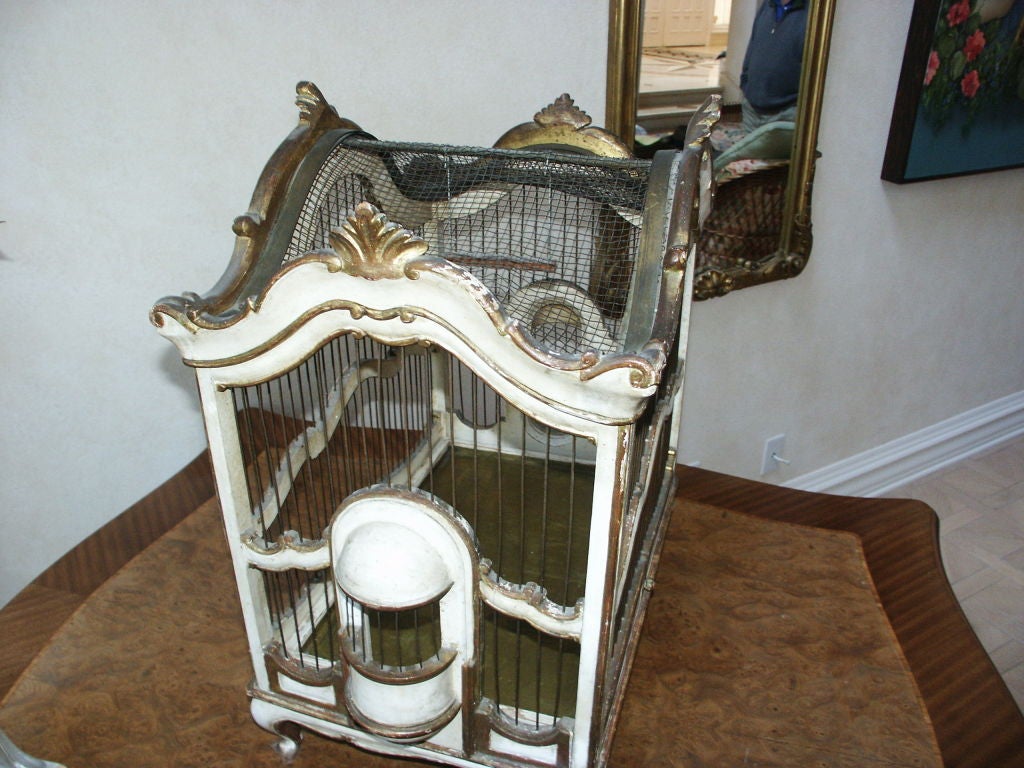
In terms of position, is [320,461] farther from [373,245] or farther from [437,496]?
[373,245]

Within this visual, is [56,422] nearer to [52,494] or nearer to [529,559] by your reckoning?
[52,494]

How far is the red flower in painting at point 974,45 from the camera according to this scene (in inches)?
63.5

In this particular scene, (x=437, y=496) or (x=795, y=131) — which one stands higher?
(x=795, y=131)

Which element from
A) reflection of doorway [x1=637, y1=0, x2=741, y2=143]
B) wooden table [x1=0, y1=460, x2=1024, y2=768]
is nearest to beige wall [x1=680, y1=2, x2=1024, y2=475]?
reflection of doorway [x1=637, y1=0, x2=741, y2=143]

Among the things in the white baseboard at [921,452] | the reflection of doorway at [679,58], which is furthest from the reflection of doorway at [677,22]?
the white baseboard at [921,452]

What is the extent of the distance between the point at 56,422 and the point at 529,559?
755mm

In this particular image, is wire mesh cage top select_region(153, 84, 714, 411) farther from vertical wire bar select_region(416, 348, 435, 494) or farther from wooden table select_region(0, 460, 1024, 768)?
wooden table select_region(0, 460, 1024, 768)

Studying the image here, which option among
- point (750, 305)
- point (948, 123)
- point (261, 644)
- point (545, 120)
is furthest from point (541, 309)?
point (948, 123)

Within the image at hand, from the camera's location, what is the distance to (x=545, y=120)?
104 centimetres

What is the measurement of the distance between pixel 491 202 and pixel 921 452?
6.06 feet

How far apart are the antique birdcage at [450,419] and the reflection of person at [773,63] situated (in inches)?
22.8

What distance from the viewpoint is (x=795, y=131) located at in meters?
1.49

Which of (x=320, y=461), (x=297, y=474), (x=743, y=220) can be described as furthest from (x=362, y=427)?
(x=743, y=220)

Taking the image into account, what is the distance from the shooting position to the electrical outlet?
1952mm
